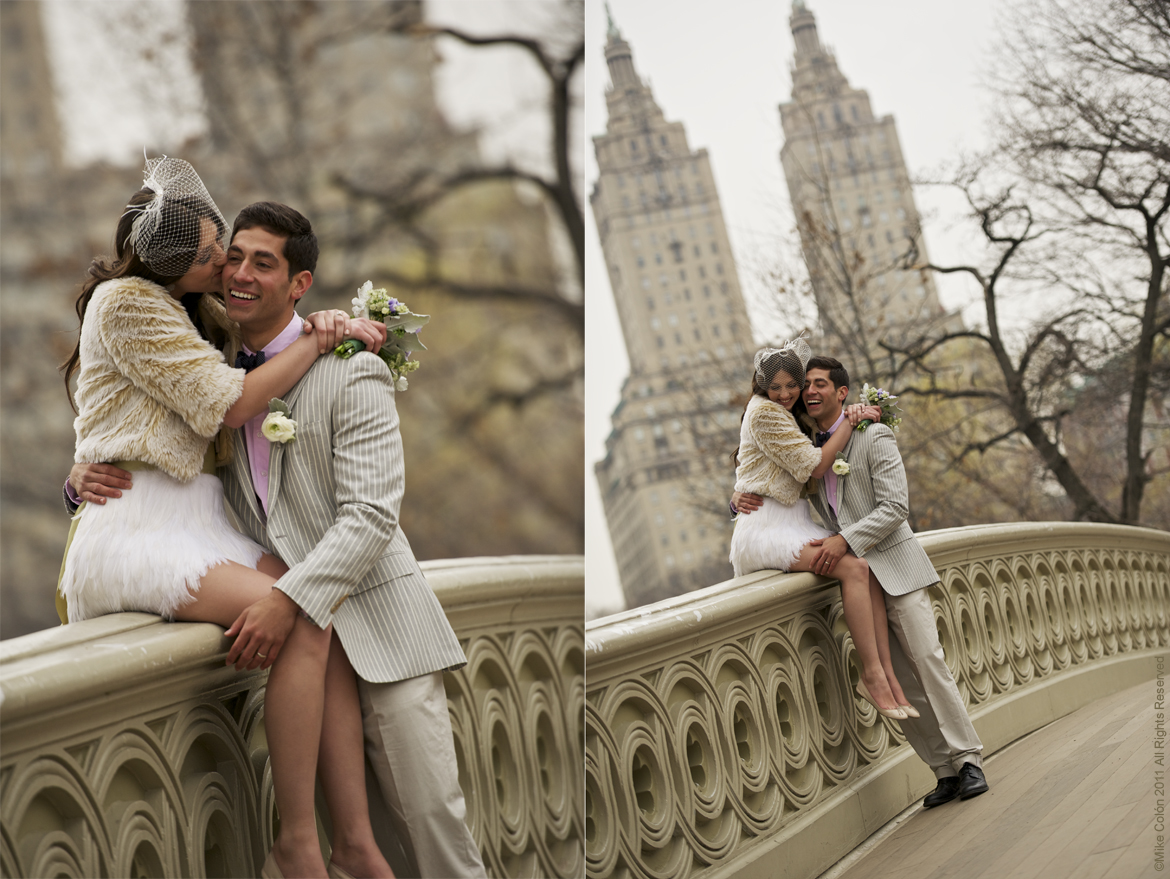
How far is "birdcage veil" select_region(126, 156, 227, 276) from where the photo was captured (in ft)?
6.09

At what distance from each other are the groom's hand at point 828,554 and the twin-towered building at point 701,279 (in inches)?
315

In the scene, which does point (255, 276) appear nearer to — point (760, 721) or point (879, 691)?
point (760, 721)

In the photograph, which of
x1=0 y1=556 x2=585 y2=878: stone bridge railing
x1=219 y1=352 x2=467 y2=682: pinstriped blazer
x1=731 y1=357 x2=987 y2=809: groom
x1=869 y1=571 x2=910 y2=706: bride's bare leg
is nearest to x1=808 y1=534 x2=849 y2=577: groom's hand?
x1=731 y1=357 x2=987 y2=809: groom

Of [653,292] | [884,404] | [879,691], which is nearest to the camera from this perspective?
[879,691]

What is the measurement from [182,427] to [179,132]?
243 inches

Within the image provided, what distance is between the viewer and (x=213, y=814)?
68.7 inches

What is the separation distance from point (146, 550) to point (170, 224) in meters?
0.57

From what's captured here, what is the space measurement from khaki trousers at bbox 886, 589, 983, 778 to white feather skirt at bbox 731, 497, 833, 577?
40cm

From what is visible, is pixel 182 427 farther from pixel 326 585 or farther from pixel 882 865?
pixel 882 865

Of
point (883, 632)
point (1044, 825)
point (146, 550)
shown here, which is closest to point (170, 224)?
point (146, 550)

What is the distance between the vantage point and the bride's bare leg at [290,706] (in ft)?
5.65

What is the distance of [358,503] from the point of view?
6.13ft

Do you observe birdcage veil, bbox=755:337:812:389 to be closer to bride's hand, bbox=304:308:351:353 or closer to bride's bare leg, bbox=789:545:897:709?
bride's bare leg, bbox=789:545:897:709

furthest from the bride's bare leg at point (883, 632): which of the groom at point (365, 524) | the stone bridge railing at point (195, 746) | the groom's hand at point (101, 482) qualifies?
the groom's hand at point (101, 482)
